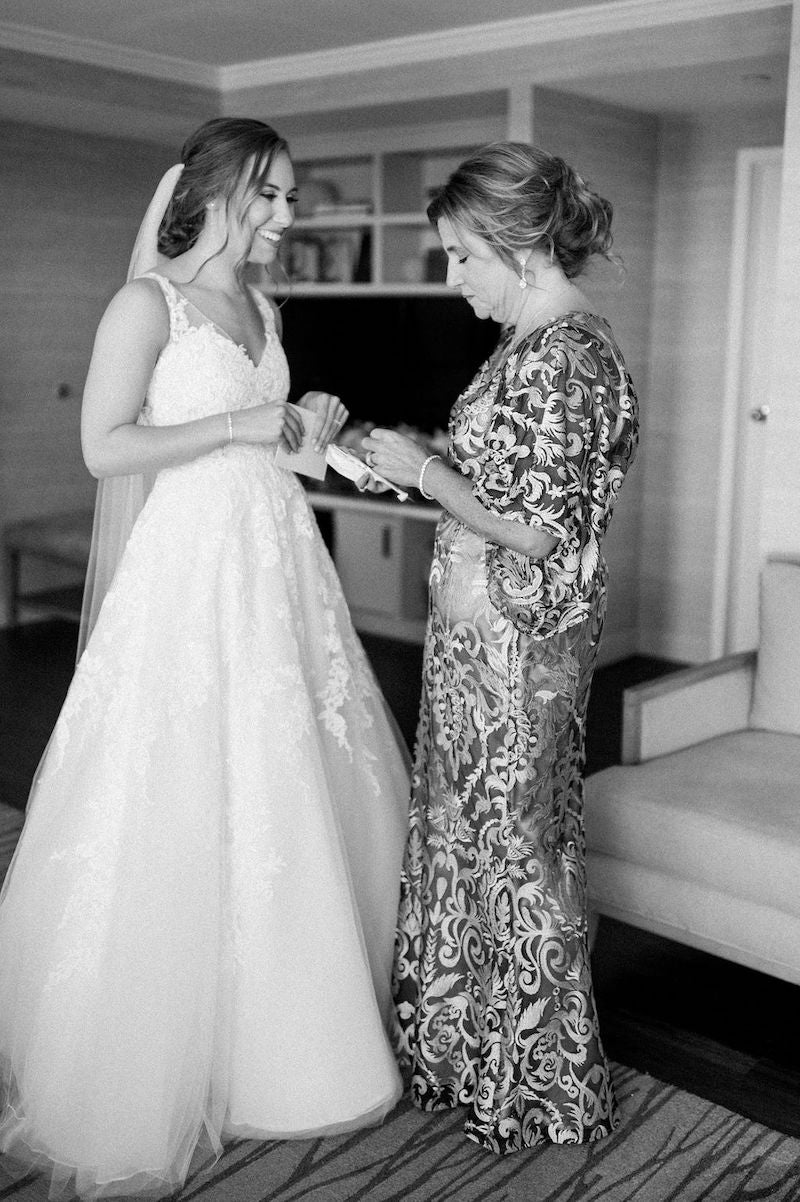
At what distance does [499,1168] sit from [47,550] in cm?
435

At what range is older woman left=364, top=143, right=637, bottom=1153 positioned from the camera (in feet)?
6.69

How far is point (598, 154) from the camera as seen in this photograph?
16.4ft

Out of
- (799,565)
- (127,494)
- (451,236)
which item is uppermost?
(451,236)

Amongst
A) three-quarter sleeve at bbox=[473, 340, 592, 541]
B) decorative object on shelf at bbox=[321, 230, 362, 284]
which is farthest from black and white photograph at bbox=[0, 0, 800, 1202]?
decorative object on shelf at bbox=[321, 230, 362, 284]

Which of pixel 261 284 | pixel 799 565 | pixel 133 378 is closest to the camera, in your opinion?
pixel 133 378

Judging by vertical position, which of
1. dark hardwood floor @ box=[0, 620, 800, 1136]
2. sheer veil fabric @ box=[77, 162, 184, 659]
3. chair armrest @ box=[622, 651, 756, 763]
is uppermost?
sheer veil fabric @ box=[77, 162, 184, 659]

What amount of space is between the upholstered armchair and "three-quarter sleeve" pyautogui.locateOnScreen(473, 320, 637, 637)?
2.36ft

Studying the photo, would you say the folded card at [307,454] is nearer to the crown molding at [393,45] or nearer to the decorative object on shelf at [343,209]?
the crown molding at [393,45]

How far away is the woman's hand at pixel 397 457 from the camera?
7.17ft

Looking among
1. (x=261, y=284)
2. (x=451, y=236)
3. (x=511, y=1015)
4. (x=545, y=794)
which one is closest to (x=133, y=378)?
(x=451, y=236)

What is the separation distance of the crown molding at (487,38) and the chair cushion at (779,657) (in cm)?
199

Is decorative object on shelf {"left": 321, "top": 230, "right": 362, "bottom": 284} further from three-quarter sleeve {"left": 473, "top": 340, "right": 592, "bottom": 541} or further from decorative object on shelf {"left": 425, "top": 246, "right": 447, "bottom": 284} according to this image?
three-quarter sleeve {"left": 473, "top": 340, "right": 592, "bottom": 541}

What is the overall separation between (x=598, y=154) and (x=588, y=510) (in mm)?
3358

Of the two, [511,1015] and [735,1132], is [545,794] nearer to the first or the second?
[511,1015]
